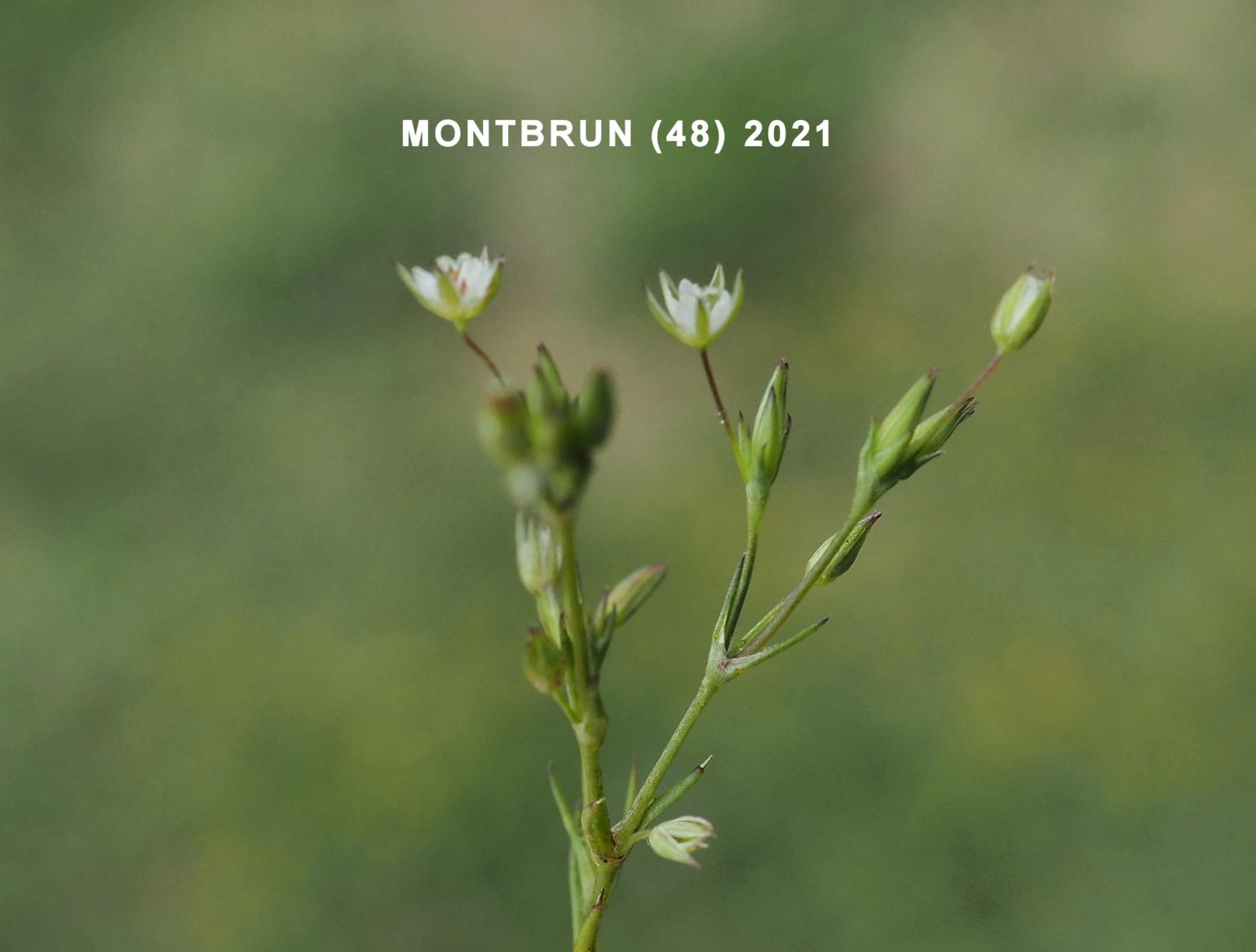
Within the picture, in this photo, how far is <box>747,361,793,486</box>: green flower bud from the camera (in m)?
1.09

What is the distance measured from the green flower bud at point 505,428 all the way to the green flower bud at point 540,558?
228 millimetres

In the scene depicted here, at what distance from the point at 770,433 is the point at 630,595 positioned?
0.18 meters

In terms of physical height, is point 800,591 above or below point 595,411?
below

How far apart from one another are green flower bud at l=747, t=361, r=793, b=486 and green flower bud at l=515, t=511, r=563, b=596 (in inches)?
6.9

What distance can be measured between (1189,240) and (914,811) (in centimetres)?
238

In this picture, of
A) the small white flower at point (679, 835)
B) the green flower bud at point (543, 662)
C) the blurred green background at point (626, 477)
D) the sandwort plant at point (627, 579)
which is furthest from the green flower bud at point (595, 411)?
the blurred green background at point (626, 477)

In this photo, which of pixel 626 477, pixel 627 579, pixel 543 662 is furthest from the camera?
pixel 626 477

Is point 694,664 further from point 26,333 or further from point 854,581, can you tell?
point 26,333

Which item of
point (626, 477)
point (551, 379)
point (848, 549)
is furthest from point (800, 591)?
point (626, 477)

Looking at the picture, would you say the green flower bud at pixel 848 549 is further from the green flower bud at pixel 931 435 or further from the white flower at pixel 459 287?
the white flower at pixel 459 287

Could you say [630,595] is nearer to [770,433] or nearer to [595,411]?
[770,433]

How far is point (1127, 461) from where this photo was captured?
4328mm

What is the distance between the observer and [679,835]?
1112 millimetres

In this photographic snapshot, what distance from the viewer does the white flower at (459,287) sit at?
123 cm
